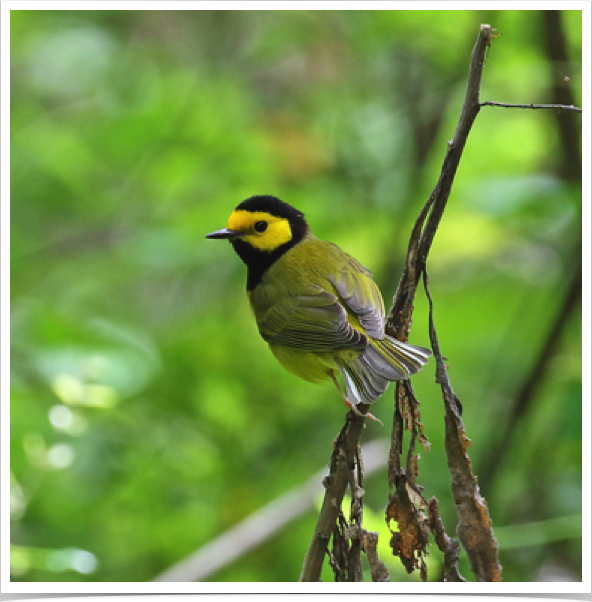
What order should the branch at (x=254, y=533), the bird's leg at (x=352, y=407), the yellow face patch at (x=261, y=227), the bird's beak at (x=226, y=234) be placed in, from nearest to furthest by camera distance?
the bird's leg at (x=352, y=407) < the bird's beak at (x=226, y=234) < the yellow face patch at (x=261, y=227) < the branch at (x=254, y=533)

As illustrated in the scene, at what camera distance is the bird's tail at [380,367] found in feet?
7.29

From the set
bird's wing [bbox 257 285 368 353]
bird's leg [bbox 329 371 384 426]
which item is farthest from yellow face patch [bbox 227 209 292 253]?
bird's leg [bbox 329 371 384 426]

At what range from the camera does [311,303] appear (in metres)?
3.04

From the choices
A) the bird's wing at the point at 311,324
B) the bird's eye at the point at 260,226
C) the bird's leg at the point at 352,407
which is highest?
the bird's eye at the point at 260,226

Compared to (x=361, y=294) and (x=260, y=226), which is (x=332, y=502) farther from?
(x=260, y=226)

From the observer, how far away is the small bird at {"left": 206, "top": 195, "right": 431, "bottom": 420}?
252 cm

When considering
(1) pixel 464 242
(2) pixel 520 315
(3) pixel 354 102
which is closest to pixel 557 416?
(2) pixel 520 315

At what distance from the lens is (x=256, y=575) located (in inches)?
165

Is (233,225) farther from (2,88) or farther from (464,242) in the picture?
(464,242)

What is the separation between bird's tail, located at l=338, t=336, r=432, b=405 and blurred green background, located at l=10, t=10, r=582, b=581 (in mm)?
1364

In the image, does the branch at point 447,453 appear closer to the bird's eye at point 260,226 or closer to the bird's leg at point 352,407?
the bird's leg at point 352,407

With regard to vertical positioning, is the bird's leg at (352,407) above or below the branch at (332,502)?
above

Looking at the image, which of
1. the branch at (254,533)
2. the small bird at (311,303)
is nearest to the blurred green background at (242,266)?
the branch at (254,533)

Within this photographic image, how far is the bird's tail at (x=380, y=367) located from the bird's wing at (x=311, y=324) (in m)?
0.12
